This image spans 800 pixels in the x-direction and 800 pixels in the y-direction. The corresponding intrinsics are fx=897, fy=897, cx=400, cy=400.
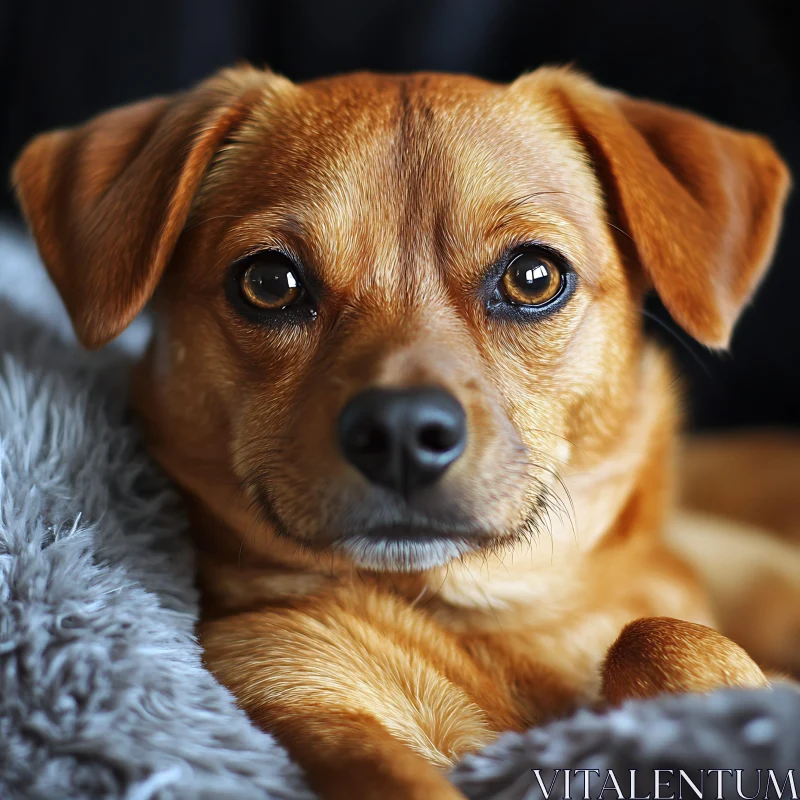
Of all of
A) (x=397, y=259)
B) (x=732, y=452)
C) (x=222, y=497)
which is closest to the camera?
(x=397, y=259)

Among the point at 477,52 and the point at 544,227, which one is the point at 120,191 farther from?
the point at 477,52

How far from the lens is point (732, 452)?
2908 millimetres

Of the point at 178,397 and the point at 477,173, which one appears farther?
the point at 178,397

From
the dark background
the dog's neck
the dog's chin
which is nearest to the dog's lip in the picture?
the dog's chin


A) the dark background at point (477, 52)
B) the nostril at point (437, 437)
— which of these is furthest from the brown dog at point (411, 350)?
the dark background at point (477, 52)

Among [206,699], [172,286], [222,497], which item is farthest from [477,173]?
[206,699]

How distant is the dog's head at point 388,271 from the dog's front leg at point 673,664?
25 centimetres

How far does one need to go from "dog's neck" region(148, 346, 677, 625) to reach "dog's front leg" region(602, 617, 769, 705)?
0.27 meters

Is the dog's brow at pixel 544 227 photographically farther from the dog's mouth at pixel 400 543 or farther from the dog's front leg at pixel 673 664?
the dog's front leg at pixel 673 664

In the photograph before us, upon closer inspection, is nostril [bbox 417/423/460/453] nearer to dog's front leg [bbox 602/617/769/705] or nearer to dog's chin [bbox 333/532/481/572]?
dog's chin [bbox 333/532/481/572]

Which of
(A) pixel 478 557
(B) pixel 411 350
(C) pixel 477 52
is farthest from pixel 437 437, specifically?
(C) pixel 477 52

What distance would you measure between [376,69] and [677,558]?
1.80m

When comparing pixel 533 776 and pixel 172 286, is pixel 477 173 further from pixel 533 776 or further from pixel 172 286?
pixel 533 776

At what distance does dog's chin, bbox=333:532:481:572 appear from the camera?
137 cm
